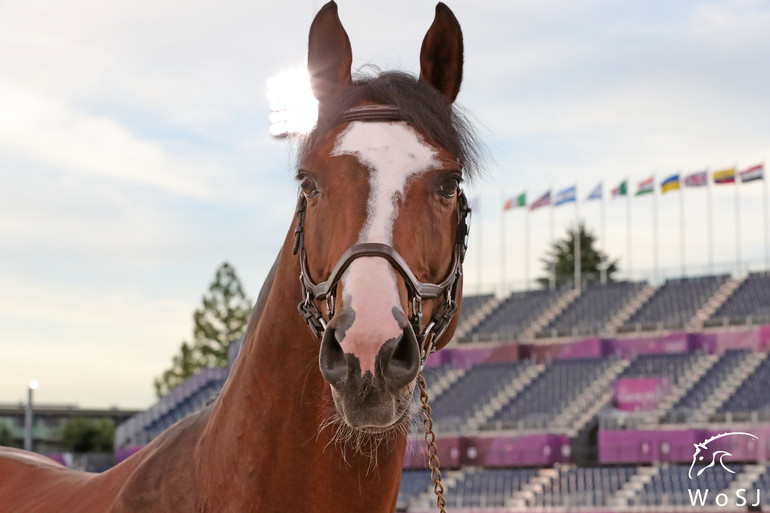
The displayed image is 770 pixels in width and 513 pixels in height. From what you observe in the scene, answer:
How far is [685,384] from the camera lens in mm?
36031

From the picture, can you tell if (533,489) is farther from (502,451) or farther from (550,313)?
(550,313)

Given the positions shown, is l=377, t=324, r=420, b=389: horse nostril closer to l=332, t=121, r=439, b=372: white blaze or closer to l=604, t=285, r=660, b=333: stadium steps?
l=332, t=121, r=439, b=372: white blaze

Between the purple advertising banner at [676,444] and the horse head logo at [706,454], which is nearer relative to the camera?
the horse head logo at [706,454]

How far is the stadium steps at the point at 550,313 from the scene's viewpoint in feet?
145

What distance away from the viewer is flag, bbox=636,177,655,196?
152ft

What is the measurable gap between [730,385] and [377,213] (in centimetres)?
3529

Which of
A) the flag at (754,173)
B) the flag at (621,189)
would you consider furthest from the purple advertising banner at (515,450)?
the flag at (754,173)

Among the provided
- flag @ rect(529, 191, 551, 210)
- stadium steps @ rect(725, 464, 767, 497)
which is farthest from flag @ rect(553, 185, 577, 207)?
stadium steps @ rect(725, 464, 767, 497)

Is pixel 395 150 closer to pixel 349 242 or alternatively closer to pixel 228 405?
pixel 349 242

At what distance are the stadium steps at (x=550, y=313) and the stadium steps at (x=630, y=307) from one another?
296cm

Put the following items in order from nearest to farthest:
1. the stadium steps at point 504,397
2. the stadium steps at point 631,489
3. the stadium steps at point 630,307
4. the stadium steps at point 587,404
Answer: the stadium steps at point 631,489 < the stadium steps at point 587,404 < the stadium steps at point 504,397 < the stadium steps at point 630,307

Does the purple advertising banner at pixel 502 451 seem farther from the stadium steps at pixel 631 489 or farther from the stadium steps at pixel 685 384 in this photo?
the stadium steps at pixel 631 489

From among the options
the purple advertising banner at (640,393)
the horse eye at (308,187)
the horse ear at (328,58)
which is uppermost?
the purple advertising banner at (640,393)

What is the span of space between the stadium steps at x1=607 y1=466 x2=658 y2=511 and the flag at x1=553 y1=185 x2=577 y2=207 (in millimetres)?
18748
